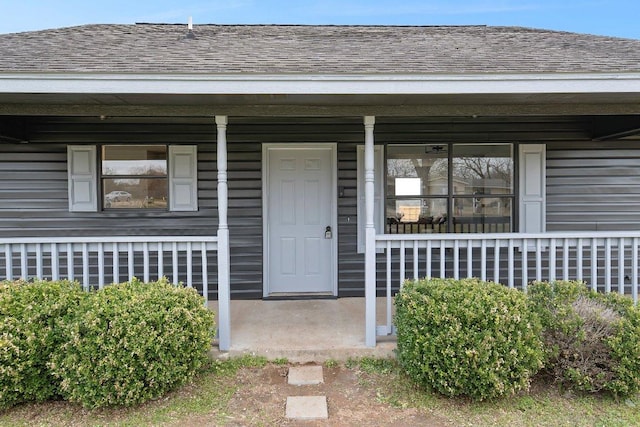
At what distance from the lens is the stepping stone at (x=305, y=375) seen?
3178 mm

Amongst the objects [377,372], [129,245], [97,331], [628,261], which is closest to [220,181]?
[129,245]

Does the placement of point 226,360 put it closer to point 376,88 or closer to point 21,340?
point 21,340

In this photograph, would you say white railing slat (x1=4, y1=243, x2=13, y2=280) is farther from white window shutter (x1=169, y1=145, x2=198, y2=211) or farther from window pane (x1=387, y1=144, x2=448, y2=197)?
window pane (x1=387, y1=144, x2=448, y2=197)

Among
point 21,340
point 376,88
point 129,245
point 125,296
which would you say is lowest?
point 21,340

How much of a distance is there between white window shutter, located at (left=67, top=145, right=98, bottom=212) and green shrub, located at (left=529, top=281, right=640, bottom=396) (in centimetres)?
497

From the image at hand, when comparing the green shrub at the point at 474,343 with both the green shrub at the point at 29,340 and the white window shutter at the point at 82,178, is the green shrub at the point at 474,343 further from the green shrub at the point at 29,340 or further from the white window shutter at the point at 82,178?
the white window shutter at the point at 82,178

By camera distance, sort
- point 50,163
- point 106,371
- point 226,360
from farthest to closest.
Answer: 1. point 50,163
2. point 226,360
3. point 106,371

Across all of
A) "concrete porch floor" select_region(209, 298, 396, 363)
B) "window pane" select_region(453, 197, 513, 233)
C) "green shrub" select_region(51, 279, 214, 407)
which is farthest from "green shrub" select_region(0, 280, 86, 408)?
"window pane" select_region(453, 197, 513, 233)

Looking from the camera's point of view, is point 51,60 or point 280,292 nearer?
point 51,60

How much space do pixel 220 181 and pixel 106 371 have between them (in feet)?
5.57

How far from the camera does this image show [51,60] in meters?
3.50

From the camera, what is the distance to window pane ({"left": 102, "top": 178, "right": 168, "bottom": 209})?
5.12m

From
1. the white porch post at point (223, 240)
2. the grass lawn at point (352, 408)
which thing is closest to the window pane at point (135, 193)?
the white porch post at point (223, 240)

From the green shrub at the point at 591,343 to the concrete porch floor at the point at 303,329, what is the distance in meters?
1.27
